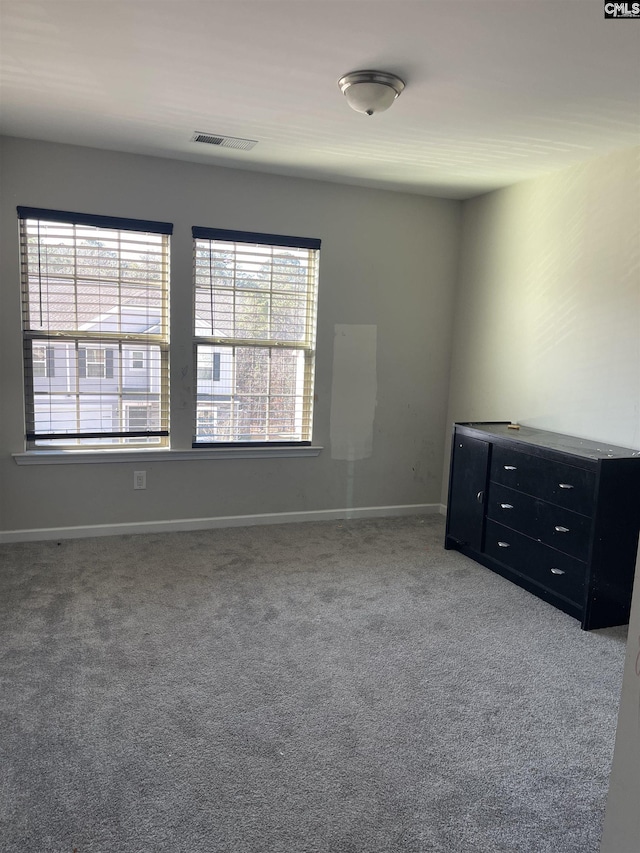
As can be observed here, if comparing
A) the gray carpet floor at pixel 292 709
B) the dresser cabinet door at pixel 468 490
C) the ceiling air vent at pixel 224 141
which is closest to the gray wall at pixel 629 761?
the gray carpet floor at pixel 292 709

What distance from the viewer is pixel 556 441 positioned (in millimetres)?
3334

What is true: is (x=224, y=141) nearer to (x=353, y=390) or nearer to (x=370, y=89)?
(x=370, y=89)

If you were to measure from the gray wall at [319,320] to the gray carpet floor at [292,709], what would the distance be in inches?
21.6

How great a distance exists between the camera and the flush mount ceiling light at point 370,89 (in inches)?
93.7

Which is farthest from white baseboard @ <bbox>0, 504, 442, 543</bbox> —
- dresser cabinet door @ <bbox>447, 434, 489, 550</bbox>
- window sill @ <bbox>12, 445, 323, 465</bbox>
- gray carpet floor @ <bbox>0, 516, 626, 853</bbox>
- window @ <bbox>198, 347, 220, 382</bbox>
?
window @ <bbox>198, 347, 220, 382</bbox>

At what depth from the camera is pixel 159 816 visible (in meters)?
1.65

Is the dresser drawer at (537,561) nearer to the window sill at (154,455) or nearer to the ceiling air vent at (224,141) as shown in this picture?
the window sill at (154,455)

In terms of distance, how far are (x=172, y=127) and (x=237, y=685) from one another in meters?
2.76

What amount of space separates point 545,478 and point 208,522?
2.25m

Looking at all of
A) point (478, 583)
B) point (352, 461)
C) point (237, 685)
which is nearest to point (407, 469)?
point (352, 461)

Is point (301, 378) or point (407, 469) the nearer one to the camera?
point (301, 378)

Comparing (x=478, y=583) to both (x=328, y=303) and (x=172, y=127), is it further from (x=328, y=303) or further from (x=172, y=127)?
(x=172, y=127)

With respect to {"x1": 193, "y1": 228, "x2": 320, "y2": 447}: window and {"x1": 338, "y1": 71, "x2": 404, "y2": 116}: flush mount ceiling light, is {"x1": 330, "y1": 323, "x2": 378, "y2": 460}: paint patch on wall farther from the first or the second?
{"x1": 338, "y1": 71, "x2": 404, "y2": 116}: flush mount ceiling light

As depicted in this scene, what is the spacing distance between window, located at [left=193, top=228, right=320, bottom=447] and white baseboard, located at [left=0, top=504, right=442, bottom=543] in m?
0.55
